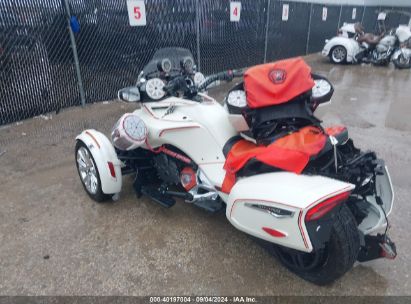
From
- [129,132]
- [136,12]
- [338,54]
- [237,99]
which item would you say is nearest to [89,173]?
[129,132]

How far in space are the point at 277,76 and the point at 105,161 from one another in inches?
68.3

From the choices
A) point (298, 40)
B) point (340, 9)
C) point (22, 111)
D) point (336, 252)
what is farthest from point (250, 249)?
point (340, 9)

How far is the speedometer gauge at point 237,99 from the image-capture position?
2.45 m

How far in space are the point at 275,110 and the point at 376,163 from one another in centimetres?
72

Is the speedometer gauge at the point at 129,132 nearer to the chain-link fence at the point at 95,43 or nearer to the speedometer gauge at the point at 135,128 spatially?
the speedometer gauge at the point at 135,128

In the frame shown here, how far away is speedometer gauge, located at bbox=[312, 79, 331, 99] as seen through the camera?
242 centimetres

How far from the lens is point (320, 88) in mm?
2447

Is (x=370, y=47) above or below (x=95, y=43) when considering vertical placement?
below

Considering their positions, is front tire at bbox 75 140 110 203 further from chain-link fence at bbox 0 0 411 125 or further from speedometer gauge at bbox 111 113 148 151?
chain-link fence at bbox 0 0 411 125

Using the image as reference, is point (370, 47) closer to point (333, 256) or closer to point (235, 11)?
point (235, 11)

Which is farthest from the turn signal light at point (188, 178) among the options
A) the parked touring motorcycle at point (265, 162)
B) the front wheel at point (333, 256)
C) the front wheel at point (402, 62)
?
the front wheel at point (402, 62)

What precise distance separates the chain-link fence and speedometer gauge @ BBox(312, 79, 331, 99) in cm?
489

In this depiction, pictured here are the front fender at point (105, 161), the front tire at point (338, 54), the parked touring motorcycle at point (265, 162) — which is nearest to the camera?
the parked touring motorcycle at point (265, 162)

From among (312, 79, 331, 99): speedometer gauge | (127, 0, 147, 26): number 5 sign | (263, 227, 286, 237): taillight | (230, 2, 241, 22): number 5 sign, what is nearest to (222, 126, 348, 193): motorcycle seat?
(312, 79, 331, 99): speedometer gauge
